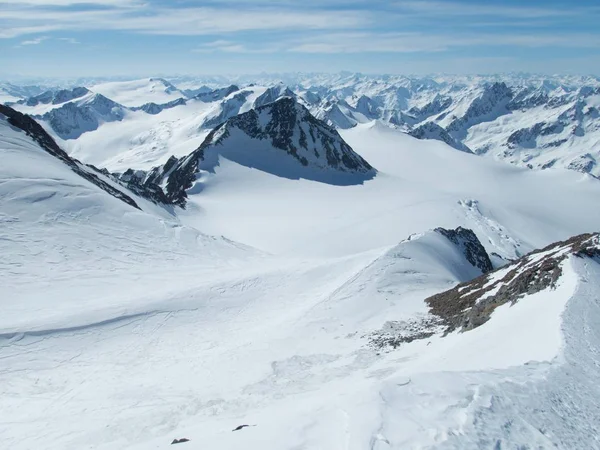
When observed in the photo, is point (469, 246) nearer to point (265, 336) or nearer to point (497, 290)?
point (497, 290)

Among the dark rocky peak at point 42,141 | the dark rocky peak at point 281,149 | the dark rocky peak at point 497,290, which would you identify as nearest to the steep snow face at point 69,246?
the dark rocky peak at point 42,141

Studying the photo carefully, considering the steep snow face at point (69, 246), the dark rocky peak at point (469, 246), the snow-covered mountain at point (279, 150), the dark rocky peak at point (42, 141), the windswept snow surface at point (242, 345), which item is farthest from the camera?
the snow-covered mountain at point (279, 150)

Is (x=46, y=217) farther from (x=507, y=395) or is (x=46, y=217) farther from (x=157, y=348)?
(x=507, y=395)

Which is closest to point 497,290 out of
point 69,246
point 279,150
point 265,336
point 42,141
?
point 265,336

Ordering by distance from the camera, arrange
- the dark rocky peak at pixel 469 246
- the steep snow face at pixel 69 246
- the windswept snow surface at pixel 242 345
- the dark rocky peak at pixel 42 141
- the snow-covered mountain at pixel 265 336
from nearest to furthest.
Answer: the windswept snow surface at pixel 242 345 < the snow-covered mountain at pixel 265 336 < the steep snow face at pixel 69 246 < the dark rocky peak at pixel 469 246 < the dark rocky peak at pixel 42 141

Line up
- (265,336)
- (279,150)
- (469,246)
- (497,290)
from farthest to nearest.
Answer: (279,150) < (469,246) < (497,290) < (265,336)

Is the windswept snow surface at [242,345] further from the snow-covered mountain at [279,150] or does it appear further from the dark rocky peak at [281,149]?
the snow-covered mountain at [279,150]

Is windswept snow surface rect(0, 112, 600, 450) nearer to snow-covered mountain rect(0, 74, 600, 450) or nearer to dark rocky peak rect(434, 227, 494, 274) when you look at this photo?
snow-covered mountain rect(0, 74, 600, 450)
